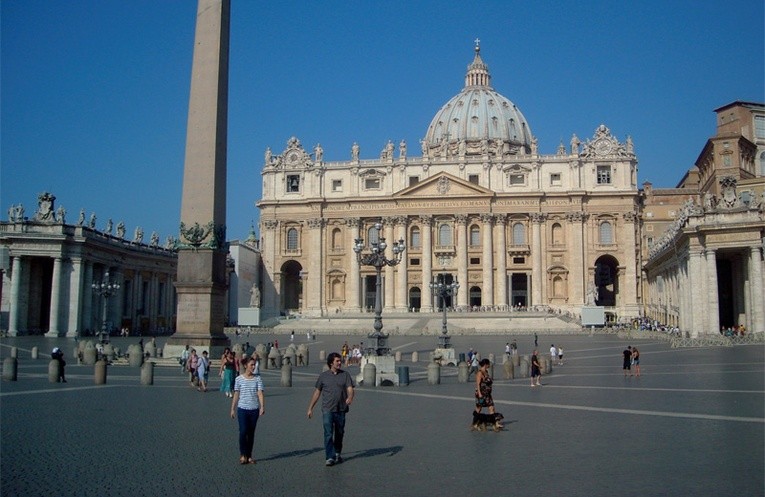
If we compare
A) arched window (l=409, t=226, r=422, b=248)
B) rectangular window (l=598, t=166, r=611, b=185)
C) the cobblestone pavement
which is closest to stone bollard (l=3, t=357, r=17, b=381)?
the cobblestone pavement

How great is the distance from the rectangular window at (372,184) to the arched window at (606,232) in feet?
74.0

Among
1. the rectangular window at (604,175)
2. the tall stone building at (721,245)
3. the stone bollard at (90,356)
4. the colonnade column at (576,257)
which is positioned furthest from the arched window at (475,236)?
the stone bollard at (90,356)

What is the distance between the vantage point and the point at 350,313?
231 feet

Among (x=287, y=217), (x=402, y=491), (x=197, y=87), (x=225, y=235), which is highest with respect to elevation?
(x=287, y=217)

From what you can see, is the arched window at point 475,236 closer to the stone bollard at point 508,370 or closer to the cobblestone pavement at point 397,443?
the stone bollard at point 508,370

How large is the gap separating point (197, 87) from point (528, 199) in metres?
56.5

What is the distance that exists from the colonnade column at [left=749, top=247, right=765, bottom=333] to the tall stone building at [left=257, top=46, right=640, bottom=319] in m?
33.3

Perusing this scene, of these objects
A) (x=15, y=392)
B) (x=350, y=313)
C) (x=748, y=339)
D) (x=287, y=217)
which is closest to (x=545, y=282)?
(x=350, y=313)

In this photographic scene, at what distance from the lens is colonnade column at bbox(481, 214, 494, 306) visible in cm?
7306

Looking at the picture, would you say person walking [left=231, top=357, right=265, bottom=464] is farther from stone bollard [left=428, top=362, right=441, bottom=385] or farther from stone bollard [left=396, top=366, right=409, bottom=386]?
stone bollard [left=428, top=362, right=441, bottom=385]

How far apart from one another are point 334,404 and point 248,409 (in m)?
0.93

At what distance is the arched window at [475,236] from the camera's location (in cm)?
7512

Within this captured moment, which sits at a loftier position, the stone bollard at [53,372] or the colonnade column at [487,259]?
the colonnade column at [487,259]

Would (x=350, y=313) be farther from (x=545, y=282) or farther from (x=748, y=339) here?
(x=748, y=339)
